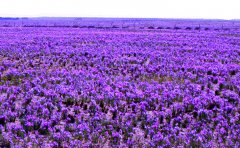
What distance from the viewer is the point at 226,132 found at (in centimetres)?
802

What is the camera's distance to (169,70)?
623 inches

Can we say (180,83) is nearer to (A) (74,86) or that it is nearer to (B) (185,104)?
(B) (185,104)

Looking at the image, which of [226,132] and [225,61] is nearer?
[226,132]

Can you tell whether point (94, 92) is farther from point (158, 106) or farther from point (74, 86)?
point (158, 106)

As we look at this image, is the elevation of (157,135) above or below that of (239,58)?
below

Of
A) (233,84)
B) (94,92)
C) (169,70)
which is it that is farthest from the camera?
(169,70)

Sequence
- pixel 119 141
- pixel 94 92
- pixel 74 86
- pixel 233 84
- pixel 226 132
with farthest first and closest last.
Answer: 1. pixel 233 84
2. pixel 74 86
3. pixel 94 92
4. pixel 226 132
5. pixel 119 141

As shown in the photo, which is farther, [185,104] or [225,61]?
[225,61]

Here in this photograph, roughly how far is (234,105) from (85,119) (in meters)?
4.86

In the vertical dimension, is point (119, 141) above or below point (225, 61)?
below

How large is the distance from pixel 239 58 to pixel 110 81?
10441mm

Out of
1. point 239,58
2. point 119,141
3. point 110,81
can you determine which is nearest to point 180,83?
point 110,81

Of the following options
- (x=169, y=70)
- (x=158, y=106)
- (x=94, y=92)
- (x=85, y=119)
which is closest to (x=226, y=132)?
(x=158, y=106)

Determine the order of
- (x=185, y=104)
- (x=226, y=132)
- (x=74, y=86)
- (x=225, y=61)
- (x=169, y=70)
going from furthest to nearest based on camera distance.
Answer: (x=225, y=61)
(x=169, y=70)
(x=74, y=86)
(x=185, y=104)
(x=226, y=132)
